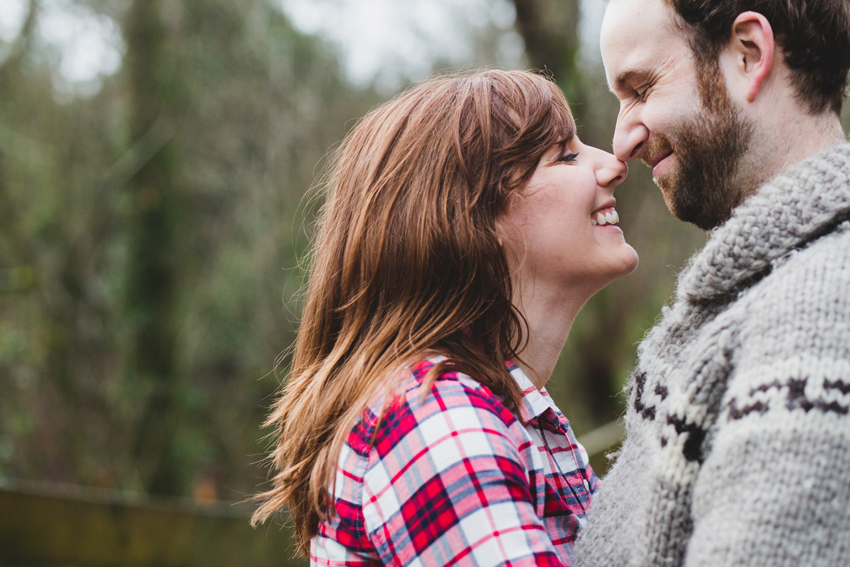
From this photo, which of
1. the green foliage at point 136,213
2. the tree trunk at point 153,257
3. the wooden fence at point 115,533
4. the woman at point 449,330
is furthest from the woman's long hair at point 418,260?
the tree trunk at point 153,257

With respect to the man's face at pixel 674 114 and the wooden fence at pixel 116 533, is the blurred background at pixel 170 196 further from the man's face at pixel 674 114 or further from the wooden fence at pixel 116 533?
the man's face at pixel 674 114

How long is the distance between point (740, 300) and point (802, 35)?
0.77 meters

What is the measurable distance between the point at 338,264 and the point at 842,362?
3.71ft

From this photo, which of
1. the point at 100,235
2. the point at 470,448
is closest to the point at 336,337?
the point at 470,448

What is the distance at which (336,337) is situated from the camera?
5.85ft

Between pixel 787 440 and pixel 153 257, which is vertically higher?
pixel 787 440

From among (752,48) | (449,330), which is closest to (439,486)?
(449,330)

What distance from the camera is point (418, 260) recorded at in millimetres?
1589

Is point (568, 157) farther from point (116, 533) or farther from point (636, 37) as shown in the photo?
point (116, 533)

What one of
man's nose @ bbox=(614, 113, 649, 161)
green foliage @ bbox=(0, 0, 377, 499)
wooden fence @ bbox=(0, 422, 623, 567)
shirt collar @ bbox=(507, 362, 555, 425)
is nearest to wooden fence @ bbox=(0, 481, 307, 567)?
wooden fence @ bbox=(0, 422, 623, 567)

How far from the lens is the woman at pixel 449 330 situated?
126 centimetres

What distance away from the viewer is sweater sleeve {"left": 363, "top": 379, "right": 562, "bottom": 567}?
1.21 meters

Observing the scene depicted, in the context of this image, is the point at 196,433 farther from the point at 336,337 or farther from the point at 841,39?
the point at 841,39

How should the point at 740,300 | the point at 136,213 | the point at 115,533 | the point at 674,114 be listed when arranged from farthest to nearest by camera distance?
1. the point at 136,213
2. the point at 115,533
3. the point at 674,114
4. the point at 740,300
